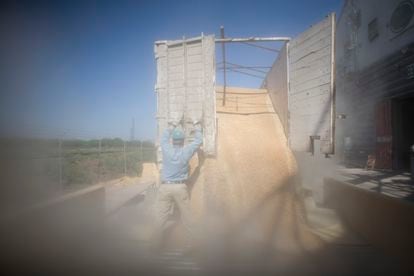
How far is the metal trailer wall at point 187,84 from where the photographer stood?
548 centimetres

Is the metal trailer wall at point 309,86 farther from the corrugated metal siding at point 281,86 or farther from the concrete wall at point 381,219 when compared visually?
the concrete wall at point 381,219

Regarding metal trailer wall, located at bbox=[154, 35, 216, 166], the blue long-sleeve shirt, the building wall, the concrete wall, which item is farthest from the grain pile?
the building wall

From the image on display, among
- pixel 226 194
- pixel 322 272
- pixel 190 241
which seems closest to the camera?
pixel 322 272

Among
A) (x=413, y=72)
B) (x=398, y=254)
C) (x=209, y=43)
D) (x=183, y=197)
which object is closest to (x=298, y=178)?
(x=398, y=254)

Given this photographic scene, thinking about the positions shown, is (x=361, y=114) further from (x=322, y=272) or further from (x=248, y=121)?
(x=322, y=272)

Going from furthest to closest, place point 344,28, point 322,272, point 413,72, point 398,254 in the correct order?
point 344,28 → point 413,72 → point 398,254 → point 322,272

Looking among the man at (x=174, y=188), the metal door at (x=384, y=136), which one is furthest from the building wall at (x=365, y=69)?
the man at (x=174, y=188)

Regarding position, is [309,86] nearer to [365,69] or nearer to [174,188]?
[174,188]

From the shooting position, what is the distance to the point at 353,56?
41.9 feet

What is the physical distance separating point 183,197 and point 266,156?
8.29 feet

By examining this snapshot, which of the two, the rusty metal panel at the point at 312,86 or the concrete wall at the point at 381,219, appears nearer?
the concrete wall at the point at 381,219

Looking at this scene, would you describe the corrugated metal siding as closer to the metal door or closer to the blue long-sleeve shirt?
the blue long-sleeve shirt

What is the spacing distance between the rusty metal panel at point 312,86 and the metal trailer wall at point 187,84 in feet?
7.83

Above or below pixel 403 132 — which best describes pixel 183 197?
below
